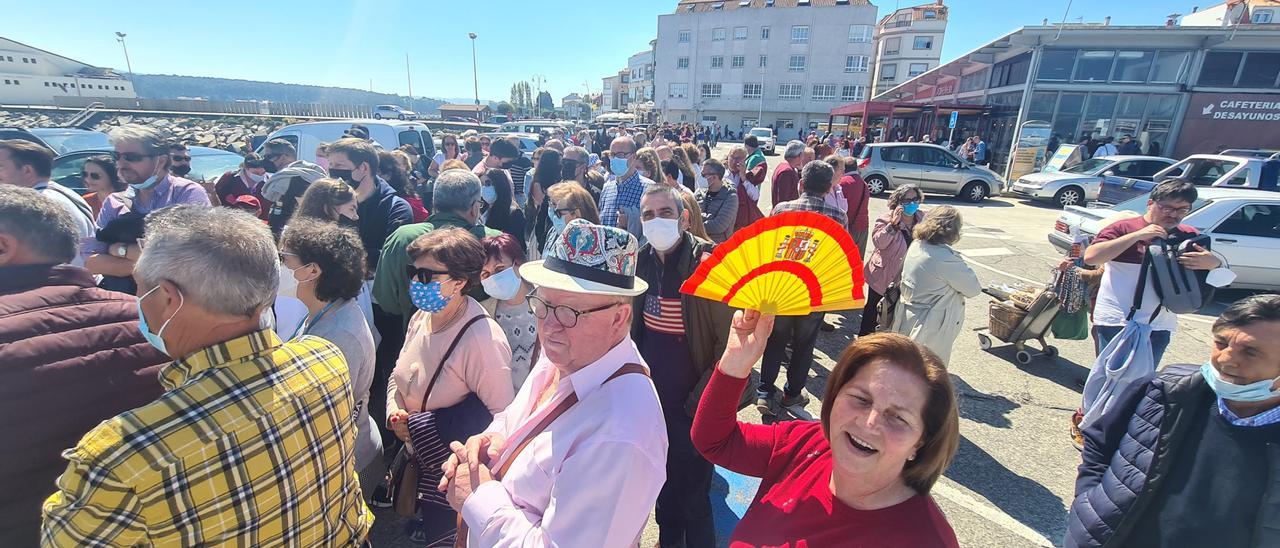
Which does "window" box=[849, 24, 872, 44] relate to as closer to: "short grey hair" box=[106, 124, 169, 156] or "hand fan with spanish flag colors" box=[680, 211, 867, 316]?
"short grey hair" box=[106, 124, 169, 156]

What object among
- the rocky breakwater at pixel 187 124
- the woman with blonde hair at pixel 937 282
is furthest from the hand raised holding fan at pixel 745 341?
the rocky breakwater at pixel 187 124

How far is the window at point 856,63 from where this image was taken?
52.3 metres

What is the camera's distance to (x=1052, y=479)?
342cm

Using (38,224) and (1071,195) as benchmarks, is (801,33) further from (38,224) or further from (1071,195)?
(38,224)

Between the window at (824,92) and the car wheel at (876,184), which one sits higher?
the window at (824,92)

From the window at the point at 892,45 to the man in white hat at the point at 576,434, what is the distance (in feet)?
228

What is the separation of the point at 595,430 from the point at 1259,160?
1529cm

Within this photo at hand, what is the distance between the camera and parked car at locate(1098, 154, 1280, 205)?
9.72 m

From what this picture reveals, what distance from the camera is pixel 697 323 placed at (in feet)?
8.66

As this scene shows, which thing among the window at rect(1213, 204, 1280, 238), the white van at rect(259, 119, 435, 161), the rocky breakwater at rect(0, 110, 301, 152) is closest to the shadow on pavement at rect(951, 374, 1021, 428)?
the window at rect(1213, 204, 1280, 238)

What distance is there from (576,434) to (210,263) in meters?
1.12

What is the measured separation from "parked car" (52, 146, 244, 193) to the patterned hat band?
7178 mm

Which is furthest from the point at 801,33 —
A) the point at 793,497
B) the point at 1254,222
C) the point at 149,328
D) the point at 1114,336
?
the point at 149,328

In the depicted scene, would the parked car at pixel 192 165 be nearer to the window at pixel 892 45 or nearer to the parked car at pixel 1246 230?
the parked car at pixel 1246 230
